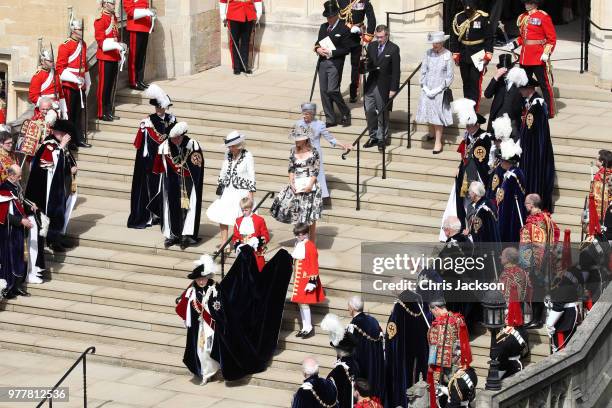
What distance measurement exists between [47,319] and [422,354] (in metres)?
5.25

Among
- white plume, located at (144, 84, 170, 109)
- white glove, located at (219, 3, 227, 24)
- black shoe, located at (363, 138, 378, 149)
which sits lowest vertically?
black shoe, located at (363, 138, 378, 149)

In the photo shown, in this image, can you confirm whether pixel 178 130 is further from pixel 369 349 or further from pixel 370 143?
pixel 369 349

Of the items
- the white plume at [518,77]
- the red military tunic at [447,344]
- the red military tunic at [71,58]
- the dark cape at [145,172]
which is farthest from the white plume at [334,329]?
the red military tunic at [71,58]

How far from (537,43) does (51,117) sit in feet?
21.1

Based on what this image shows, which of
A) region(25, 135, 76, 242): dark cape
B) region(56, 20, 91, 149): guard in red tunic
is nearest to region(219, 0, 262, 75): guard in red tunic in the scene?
region(56, 20, 91, 149): guard in red tunic

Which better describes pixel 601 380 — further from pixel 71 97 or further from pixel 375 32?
pixel 71 97

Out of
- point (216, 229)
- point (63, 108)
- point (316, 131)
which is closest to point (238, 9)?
point (63, 108)

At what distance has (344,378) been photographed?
21875 millimetres

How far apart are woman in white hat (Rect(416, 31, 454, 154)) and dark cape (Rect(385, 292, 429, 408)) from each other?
5.18 meters

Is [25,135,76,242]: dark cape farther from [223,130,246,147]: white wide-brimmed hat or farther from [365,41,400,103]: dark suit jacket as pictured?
[365,41,400,103]: dark suit jacket

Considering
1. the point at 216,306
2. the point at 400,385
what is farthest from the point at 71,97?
the point at 400,385

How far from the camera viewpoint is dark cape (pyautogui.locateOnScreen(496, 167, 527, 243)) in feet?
78.4

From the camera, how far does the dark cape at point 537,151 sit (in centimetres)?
2542

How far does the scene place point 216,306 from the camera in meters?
23.6
